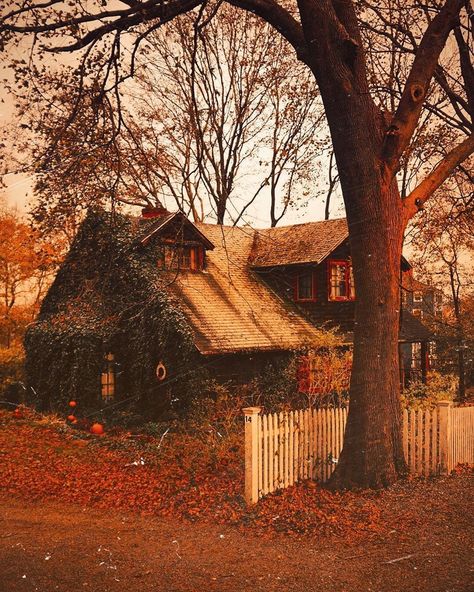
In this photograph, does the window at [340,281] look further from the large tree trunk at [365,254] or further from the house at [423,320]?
the large tree trunk at [365,254]

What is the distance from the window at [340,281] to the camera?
2328 centimetres

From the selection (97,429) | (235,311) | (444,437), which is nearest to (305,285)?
(235,311)

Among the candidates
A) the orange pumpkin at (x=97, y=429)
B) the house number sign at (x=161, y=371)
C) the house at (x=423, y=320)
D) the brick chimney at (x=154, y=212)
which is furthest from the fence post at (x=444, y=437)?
the brick chimney at (x=154, y=212)

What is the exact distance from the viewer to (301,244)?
72.6 ft

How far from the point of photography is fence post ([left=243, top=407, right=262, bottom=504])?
841 cm

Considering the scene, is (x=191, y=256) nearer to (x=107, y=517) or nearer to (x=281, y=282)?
(x=281, y=282)

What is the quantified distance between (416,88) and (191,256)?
1302cm

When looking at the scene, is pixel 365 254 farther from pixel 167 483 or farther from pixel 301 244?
pixel 301 244

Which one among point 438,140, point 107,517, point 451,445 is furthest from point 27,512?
point 438,140

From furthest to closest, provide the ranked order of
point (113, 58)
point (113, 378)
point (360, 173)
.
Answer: point (113, 378), point (113, 58), point (360, 173)

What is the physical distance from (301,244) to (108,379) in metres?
9.20

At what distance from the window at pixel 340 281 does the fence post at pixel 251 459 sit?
15.2m

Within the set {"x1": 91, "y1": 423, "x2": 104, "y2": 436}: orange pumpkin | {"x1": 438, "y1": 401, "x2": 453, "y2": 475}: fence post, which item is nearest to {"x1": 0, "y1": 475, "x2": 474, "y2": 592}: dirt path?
{"x1": 438, "y1": 401, "x2": 453, "y2": 475}: fence post

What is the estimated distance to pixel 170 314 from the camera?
1797 centimetres
